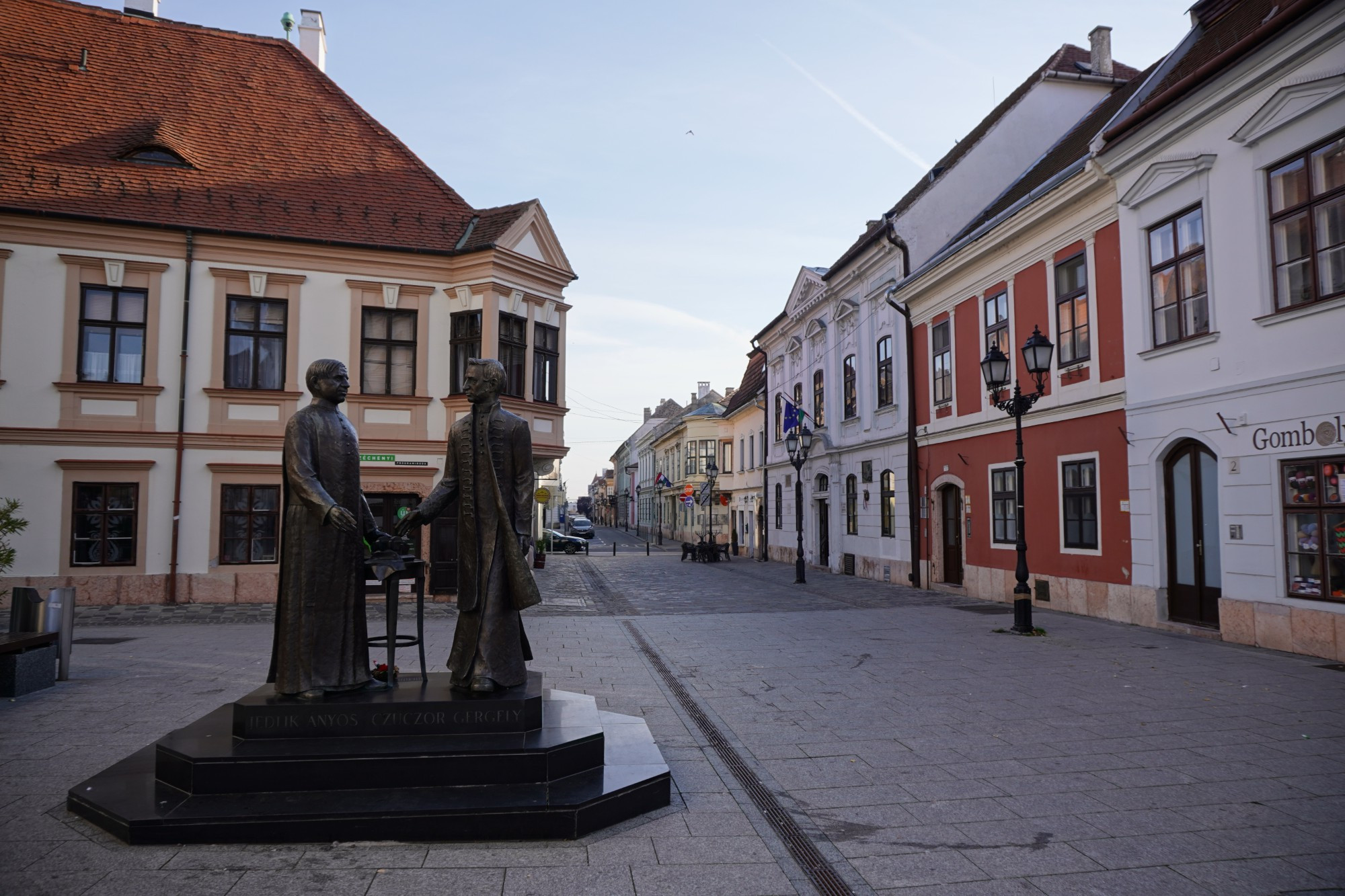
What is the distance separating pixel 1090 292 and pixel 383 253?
45.3ft

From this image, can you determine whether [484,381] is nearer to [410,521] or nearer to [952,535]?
[410,521]

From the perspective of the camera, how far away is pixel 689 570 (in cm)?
2950

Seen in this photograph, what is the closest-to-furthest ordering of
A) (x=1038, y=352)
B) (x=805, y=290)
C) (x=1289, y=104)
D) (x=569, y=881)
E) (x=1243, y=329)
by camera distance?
(x=569, y=881) < (x=1289, y=104) < (x=1243, y=329) < (x=1038, y=352) < (x=805, y=290)

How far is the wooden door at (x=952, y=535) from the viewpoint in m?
19.9

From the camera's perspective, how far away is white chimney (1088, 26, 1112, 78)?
2164cm

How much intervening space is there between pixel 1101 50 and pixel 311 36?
66.3ft

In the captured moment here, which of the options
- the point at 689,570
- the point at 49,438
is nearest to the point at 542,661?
the point at 49,438

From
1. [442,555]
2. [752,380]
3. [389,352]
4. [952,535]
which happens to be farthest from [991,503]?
[752,380]

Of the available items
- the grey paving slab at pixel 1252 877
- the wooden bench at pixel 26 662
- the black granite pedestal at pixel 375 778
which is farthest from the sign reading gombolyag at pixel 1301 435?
the wooden bench at pixel 26 662

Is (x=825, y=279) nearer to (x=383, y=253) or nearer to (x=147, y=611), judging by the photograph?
(x=383, y=253)

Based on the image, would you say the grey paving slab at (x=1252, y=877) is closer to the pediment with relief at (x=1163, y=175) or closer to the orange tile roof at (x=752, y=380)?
the pediment with relief at (x=1163, y=175)

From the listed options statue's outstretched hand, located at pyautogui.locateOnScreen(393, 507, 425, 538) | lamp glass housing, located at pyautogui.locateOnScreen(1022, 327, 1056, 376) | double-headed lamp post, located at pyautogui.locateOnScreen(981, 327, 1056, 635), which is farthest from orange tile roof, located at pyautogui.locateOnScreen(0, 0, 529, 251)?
statue's outstretched hand, located at pyautogui.locateOnScreen(393, 507, 425, 538)

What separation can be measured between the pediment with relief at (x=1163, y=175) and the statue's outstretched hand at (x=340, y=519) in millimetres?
12208

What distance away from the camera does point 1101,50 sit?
21766 millimetres
